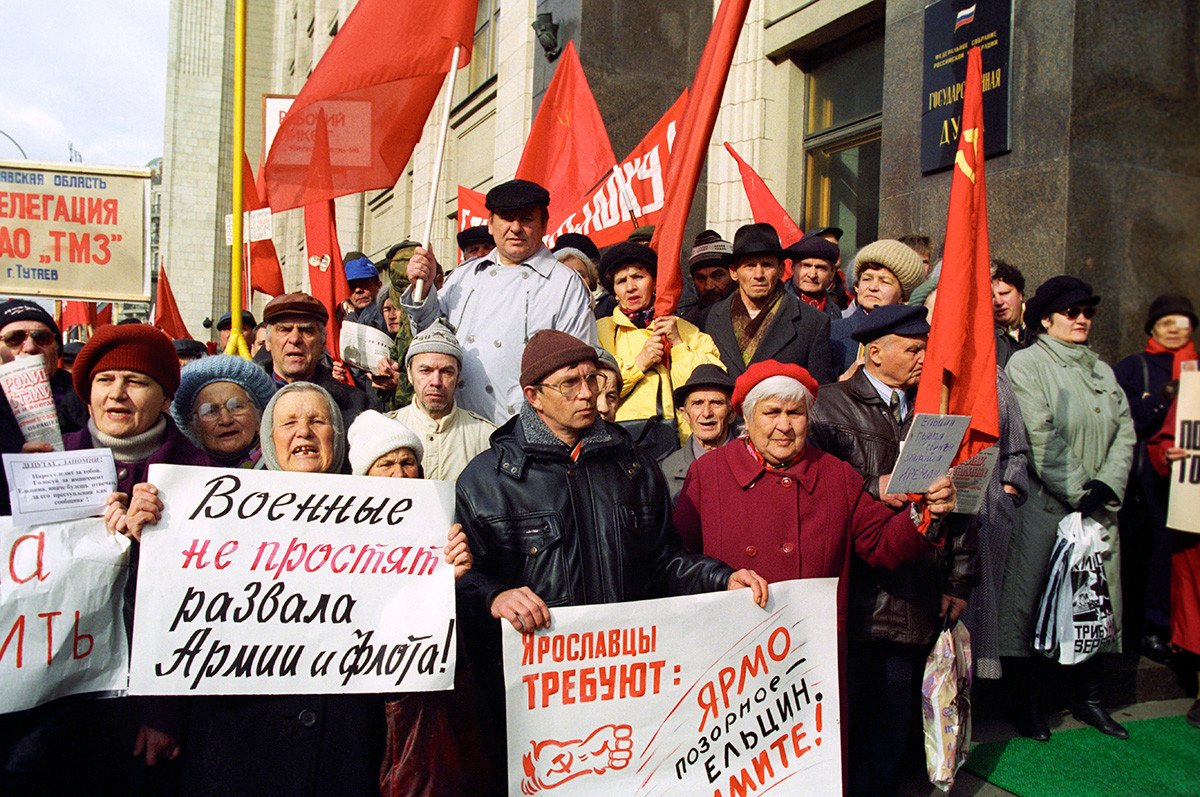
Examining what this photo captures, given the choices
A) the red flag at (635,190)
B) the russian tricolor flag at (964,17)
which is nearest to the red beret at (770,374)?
the red flag at (635,190)

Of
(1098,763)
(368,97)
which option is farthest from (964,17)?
(1098,763)

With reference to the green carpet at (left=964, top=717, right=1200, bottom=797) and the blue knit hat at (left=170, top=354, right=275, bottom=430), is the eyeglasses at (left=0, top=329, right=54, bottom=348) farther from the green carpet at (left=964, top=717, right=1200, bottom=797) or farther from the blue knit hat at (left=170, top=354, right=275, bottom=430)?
the green carpet at (left=964, top=717, right=1200, bottom=797)

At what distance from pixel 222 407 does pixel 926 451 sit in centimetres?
258

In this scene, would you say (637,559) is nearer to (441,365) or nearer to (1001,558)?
(441,365)

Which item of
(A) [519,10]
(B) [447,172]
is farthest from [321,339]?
(B) [447,172]

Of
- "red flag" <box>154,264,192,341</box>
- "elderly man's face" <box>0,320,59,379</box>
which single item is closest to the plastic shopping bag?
"elderly man's face" <box>0,320,59,379</box>

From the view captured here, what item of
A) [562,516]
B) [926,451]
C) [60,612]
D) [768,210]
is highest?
[768,210]

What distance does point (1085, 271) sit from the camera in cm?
545

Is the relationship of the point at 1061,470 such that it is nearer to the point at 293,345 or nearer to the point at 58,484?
the point at 293,345

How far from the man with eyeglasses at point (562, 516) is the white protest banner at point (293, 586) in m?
0.17

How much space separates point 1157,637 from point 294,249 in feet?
87.1

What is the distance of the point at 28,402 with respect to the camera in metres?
2.77

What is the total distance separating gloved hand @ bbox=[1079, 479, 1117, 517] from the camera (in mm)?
4523

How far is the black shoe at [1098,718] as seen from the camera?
446cm
